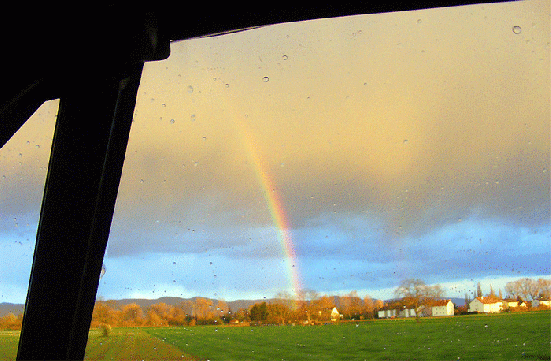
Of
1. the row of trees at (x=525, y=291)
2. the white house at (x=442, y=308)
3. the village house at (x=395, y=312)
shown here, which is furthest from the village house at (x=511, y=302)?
the village house at (x=395, y=312)

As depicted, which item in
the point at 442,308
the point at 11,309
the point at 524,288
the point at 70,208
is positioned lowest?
the point at 442,308

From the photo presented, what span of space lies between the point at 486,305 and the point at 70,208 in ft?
9.69

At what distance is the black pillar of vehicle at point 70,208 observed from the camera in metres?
1.18

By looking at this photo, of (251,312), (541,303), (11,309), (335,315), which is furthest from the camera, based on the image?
(251,312)

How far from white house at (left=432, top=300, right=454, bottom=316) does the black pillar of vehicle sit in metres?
2.96

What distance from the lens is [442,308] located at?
3.66 metres

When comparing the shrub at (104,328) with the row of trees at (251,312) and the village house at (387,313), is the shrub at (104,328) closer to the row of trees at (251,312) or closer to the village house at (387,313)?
the row of trees at (251,312)

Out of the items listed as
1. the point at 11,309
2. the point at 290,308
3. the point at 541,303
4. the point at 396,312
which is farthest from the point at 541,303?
the point at 11,309

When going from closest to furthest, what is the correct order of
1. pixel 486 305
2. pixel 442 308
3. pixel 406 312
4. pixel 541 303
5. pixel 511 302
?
pixel 541 303 → pixel 511 302 → pixel 486 305 → pixel 406 312 → pixel 442 308

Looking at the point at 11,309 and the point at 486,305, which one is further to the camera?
the point at 486,305

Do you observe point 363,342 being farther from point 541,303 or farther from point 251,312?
point 541,303

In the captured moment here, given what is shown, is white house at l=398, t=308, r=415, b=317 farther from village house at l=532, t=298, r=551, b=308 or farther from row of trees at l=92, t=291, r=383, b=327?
village house at l=532, t=298, r=551, b=308

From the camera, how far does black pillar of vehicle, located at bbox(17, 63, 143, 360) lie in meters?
1.18

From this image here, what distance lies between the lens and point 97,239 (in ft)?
4.18
